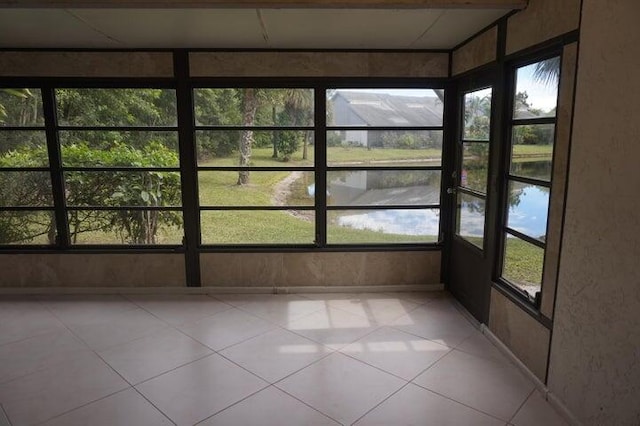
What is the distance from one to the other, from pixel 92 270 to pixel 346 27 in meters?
3.38

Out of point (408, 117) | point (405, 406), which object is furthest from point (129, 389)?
point (408, 117)

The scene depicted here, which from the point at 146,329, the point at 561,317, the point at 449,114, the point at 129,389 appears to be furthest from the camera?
the point at 449,114

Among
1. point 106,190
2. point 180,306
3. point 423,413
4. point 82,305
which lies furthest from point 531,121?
point 82,305

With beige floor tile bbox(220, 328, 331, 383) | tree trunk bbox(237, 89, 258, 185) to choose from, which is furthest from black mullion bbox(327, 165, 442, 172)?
beige floor tile bbox(220, 328, 331, 383)

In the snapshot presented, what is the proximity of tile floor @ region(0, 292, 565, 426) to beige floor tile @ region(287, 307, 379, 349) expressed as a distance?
0.05 feet

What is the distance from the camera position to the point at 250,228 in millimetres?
4270

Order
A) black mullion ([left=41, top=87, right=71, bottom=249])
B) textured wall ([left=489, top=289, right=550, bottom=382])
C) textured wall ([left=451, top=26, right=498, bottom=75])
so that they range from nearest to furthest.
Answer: textured wall ([left=489, top=289, right=550, bottom=382]) → textured wall ([left=451, top=26, right=498, bottom=75]) → black mullion ([left=41, top=87, right=71, bottom=249])

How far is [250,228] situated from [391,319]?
66.3 inches

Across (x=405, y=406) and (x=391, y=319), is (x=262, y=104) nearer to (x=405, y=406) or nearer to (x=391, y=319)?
(x=391, y=319)

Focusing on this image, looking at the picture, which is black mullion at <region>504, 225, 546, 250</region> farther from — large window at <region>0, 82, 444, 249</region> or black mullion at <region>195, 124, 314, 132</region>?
black mullion at <region>195, 124, 314, 132</region>

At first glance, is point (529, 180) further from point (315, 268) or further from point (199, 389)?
point (199, 389)

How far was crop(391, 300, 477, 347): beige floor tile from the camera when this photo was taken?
3.25 meters

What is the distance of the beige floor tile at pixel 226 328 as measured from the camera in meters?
3.21

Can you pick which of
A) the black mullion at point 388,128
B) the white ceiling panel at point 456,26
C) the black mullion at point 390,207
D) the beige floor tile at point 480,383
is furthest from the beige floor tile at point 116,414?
the white ceiling panel at point 456,26
